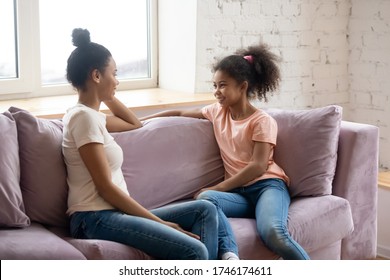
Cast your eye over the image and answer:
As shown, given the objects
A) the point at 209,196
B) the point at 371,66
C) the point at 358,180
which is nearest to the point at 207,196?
the point at 209,196

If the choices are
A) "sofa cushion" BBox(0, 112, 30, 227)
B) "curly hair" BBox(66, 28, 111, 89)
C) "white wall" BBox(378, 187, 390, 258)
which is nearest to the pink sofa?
"sofa cushion" BBox(0, 112, 30, 227)

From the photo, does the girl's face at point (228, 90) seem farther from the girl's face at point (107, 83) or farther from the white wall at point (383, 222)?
the white wall at point (383, 222)

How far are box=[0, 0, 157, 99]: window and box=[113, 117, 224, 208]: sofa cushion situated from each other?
0.78 m

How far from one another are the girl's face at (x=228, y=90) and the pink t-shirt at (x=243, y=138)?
9 cm

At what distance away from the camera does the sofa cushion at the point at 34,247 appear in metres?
2.29

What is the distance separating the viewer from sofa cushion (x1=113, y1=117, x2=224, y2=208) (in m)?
2.92

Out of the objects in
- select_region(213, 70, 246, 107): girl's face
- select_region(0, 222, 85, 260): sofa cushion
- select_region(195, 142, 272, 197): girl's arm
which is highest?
select_region(213, 70, 246, 107): girl's face

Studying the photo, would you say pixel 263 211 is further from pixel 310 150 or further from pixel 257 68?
pixel 257 68

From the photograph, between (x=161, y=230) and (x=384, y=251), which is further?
(x=384, y=251)

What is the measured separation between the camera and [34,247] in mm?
2332

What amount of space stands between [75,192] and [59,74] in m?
1.24

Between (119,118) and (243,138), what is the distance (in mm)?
512

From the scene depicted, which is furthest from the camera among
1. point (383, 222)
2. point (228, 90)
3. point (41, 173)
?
point (383, 222)

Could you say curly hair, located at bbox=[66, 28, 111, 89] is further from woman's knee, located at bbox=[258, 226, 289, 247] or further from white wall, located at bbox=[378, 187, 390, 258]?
white wall, located at bbox=[378, 187, 390, 258]
